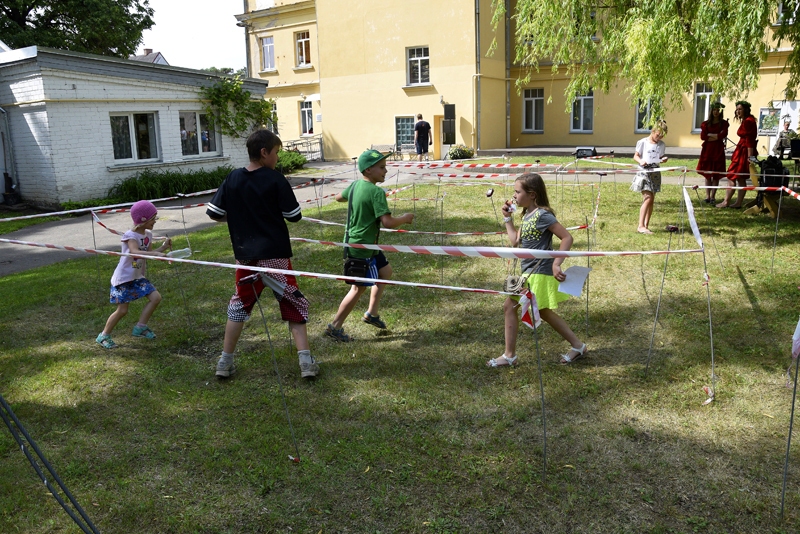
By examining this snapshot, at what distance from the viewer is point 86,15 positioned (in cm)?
2753

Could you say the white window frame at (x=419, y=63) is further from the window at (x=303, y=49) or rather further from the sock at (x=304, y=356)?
the sock at (x=304, y=356)

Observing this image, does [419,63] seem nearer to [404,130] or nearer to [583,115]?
[404,130]

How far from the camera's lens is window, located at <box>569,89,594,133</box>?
28.3 m

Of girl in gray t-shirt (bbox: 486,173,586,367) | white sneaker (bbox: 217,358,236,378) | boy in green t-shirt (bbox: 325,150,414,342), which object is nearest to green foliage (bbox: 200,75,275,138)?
boy in green t-shirt (bbox: 325,150,414,342)

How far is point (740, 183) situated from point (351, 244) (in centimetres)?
980

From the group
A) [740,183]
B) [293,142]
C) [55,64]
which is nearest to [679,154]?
[740,183]

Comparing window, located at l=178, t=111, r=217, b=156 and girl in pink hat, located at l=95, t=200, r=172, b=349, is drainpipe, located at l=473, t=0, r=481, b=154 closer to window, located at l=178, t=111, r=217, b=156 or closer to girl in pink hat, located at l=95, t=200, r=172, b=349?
window, located at l=178, t=111, r=217, b=156

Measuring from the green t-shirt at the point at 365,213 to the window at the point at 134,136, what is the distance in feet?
46.0

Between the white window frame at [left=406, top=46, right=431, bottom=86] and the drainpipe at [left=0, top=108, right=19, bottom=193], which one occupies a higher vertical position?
the white window frame at [left=406, top=46, right=431, bottom=86]

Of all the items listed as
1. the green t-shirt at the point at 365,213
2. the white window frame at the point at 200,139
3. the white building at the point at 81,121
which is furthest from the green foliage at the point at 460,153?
the green t-shirt at the point at 365,213

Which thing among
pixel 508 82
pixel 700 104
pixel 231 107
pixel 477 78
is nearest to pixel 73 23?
pixel 231 107

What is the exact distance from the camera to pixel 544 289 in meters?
4.73

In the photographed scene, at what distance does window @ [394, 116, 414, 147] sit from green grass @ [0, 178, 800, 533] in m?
22.1

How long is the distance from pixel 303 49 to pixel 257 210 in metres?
29.6
